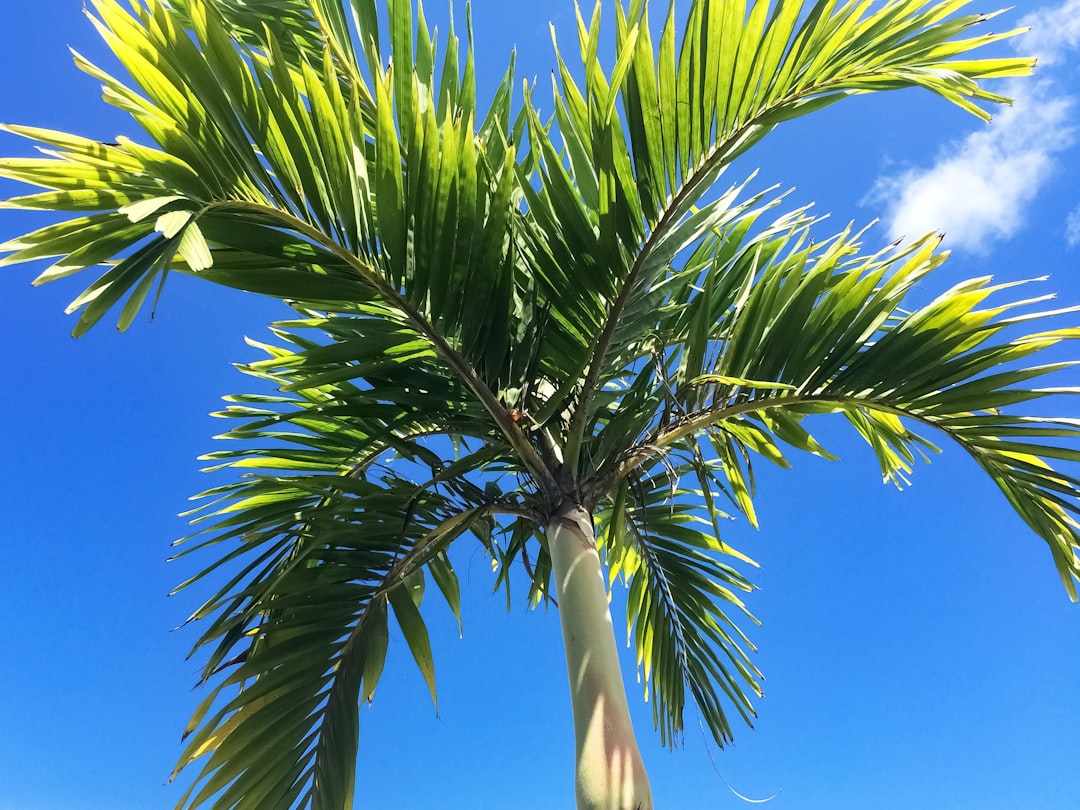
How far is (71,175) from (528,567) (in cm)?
147

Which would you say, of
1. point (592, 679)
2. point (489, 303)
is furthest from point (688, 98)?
point (592, 679)

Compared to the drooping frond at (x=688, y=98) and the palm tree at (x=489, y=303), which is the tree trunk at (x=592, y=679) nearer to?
the palm tree at (x=489, y=303)

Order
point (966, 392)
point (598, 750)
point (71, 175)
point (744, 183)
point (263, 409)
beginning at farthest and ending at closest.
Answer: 1. point (263, 409)
2. point (744, 183)
3. point (966, 392)
4. point (598, 750)
5. point (71, 175)

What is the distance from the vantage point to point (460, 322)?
1.81 meters

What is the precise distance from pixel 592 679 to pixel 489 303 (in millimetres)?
912

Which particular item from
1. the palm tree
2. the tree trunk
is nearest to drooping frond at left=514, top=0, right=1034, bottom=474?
the palm tree

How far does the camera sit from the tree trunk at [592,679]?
148 centimetres

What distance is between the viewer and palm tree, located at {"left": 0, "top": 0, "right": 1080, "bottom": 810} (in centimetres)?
141

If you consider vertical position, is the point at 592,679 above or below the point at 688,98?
below

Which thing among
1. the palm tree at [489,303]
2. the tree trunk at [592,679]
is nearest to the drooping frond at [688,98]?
the palm tree at [489,303]

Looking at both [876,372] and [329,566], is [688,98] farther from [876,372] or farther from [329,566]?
[329,566]

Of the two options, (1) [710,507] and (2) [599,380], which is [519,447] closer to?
(2) [599,380]

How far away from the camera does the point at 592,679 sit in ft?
5.31

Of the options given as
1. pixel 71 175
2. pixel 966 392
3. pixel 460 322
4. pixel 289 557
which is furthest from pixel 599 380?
pixel 71 175
